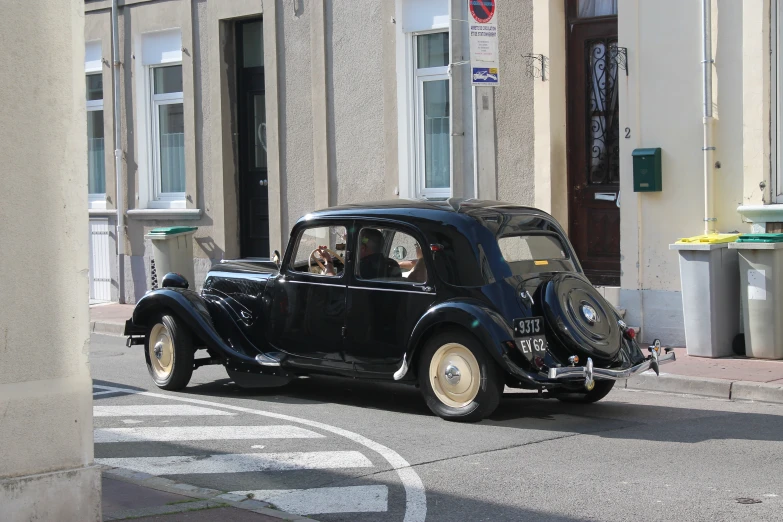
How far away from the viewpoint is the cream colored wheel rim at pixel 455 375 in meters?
8.21

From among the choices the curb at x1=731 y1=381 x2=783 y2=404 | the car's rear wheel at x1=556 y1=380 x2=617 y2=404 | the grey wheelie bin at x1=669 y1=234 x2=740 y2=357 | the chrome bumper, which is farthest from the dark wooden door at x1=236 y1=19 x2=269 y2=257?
the chrome bumper

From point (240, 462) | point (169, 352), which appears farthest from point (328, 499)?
point (169, 352)

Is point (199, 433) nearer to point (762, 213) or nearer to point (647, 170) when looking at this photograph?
point (647, 170)

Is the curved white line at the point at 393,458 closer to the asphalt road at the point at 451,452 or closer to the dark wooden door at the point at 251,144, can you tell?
the asphalt road at the point at 451,452

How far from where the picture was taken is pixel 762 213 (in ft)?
36.6

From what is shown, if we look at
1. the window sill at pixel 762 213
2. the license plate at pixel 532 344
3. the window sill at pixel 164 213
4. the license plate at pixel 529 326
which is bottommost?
the license plate at pixel 532 344

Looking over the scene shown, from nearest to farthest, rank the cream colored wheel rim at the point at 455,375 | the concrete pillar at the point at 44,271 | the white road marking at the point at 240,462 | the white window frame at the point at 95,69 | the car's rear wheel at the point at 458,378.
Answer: the concrete pillar at the point at 44,271, the white road marking at the point at 240,462, the car's rear wheel at the point at 458,378, the cream colored wheel rim at the point at 455,375, the white window frame at the point at 95,69

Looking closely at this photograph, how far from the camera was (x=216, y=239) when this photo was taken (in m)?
16.8

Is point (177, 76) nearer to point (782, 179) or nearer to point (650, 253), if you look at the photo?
A: point (650, 253)

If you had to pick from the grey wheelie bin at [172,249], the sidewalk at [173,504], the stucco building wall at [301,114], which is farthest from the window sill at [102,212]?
the sidewalk at [173,504]

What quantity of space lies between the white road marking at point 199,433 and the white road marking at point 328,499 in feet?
5.02

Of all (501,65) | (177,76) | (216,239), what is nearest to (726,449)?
(501,65)

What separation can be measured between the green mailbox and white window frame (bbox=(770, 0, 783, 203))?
1.17 meters

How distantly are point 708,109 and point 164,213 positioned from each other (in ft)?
29.8
